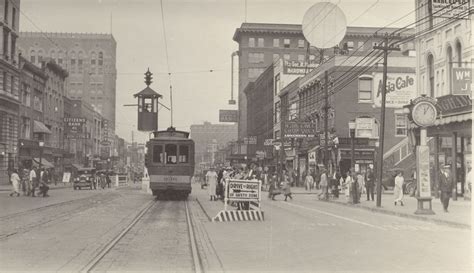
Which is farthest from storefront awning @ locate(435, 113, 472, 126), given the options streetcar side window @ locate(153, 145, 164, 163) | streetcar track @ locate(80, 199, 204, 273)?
streetcar track @ locate(80, 199, 204, 273)

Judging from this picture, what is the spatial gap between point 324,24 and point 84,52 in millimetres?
20492

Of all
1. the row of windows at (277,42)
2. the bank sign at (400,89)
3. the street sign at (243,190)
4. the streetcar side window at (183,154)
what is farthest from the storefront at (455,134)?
the row of windows at (277,42)

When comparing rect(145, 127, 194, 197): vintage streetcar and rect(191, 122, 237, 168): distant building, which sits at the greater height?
rect(191, 122, 237, 168): distant building

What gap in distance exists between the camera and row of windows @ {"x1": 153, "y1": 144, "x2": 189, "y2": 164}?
3077cm

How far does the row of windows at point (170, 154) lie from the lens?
30766mm

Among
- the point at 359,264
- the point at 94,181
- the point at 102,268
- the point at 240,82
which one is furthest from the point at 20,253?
the point at 240,82

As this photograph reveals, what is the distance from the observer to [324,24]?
1977 centimetres

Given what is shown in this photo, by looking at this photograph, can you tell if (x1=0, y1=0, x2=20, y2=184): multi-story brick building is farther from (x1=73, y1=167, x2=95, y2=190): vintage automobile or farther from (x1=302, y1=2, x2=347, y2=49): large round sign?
(x1=302, y1=2, x2=347, y2=49): large round sign

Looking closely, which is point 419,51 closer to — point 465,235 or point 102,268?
point 465,235

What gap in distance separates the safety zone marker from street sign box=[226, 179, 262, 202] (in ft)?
1.36

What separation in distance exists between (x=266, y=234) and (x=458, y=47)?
19791 mm

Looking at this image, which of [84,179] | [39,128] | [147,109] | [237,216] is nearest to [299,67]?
[84,179]

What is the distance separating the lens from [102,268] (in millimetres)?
9461

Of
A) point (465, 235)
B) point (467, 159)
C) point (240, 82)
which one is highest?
point (240, 82)
